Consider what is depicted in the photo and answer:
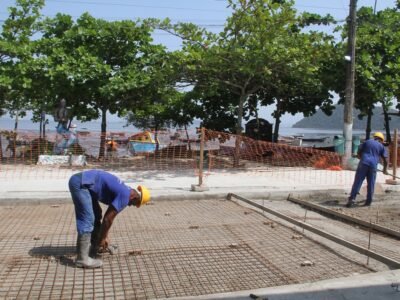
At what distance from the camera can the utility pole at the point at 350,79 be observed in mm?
14562

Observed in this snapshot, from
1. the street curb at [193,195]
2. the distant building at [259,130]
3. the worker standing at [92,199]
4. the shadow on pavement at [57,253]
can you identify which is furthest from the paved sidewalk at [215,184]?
the distant building at [259,130]

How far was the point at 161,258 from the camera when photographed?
5.88 metres

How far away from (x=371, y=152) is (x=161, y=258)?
18.4 ft

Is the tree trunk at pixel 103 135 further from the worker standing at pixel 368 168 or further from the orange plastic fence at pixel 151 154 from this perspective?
the worker standing at pixel 368 168

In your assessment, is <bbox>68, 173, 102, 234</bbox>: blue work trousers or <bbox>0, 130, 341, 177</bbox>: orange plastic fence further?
<bbox>0, 130, 341, 177</bbox>: orange plastic fence

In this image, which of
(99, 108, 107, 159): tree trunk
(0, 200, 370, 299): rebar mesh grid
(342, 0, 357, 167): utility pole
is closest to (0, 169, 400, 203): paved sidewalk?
(342, 0, 357, 167): utility pole

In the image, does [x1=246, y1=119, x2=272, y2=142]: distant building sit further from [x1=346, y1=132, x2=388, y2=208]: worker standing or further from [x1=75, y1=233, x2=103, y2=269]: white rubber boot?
[x1=75, y1=233, x2=103, y2=269]: white rubber boot

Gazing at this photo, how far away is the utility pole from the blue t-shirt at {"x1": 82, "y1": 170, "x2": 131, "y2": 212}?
10854 millimetres

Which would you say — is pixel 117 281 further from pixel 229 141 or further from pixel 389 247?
pixel 229 141

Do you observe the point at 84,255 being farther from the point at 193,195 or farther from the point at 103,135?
the point at 103,135

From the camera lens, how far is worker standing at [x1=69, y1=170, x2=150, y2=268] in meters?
5.26

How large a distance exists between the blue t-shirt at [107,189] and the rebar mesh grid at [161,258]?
2.55 feet

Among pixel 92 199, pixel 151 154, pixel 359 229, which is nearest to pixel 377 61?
pixel 151 154

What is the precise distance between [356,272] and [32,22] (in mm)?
13743
